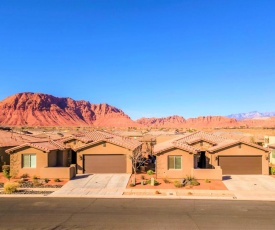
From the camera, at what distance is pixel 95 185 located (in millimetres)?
26422

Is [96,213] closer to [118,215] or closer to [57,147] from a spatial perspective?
[118,215]

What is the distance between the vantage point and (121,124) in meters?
176

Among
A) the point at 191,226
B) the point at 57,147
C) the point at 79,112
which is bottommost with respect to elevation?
the point at 191,226

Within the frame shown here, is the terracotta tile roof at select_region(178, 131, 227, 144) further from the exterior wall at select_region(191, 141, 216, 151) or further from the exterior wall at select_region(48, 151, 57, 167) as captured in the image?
the exterior wall at select_region(48, 151, 57, 167)

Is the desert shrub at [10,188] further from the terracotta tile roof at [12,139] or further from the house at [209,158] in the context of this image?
the house at [209,158]

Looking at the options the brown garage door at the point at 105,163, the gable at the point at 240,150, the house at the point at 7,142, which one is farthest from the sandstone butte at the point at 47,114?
the gable at the point at 240,150

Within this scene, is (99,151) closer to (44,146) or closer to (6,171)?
(44,146)

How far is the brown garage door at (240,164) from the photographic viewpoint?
1233 inches

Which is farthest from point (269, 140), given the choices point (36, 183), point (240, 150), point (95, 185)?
point (36, 183)

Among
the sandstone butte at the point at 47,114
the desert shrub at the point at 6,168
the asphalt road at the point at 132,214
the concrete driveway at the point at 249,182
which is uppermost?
the sandstone butte at the point at 47,114

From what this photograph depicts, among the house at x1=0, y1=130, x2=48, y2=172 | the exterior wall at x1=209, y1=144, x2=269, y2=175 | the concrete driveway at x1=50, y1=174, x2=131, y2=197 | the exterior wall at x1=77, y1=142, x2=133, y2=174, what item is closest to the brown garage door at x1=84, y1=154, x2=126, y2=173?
the exterior wall at x1=77, y1=142, x2=133, y2=174

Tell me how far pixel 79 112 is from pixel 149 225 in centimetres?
18481

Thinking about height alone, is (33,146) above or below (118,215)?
above

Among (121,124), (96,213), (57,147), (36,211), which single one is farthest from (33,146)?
(121,124)
